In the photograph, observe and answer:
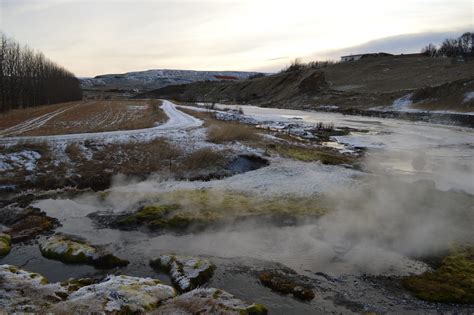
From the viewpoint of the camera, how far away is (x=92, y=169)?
24750 millimetres

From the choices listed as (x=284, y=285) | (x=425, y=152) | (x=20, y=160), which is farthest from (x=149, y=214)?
(x=425, y=152)

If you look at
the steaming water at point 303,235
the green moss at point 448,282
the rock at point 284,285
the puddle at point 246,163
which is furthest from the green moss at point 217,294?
the puddle at point 246,163

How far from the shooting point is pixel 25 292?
9.85m

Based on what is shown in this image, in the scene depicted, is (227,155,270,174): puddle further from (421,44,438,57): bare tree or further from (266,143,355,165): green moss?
(421,44,438,57): bare tree

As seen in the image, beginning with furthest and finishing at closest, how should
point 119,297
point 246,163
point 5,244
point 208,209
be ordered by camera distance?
point 246,163 < point 208,209 < point 5,244 < point 119,297

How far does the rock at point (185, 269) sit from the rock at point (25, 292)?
3.14m

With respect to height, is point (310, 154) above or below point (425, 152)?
above

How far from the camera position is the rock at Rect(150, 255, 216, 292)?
37.5 ft

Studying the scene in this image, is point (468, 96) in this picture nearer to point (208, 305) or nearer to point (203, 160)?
point (203, 160)

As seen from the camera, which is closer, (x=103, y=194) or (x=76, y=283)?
(x=76, y=283)

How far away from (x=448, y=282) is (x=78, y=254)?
1187 centimetres

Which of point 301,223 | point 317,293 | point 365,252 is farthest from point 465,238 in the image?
point 317,293

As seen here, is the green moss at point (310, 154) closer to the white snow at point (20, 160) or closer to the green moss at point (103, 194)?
the green moss at point (103, 194)

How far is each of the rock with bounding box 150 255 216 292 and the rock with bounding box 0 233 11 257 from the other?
5.33 meters
